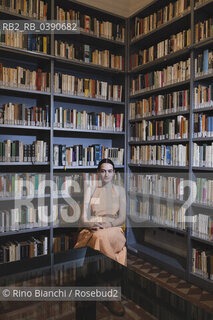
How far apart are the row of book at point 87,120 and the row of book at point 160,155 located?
42 cm

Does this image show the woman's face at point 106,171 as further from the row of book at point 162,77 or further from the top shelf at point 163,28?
the top shelf at point 163,28

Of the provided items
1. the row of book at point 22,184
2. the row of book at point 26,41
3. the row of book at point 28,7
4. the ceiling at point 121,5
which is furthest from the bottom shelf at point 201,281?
the ceiling at point 121,5

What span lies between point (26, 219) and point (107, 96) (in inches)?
72.7

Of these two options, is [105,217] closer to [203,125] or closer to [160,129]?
[160,129]

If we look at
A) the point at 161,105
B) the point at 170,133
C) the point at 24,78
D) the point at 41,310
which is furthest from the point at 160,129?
the point at 41,310

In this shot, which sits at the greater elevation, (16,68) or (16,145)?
(16,68)

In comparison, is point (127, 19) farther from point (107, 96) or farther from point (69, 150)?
point (69, 150)

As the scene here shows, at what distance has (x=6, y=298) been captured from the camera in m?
1.34

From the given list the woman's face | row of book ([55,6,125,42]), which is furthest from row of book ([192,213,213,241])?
row of book ([55,6,125,42])

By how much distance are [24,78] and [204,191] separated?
89.3 inches

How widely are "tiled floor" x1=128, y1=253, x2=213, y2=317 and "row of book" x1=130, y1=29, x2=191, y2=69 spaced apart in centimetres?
246

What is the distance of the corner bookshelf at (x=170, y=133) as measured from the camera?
110 inches

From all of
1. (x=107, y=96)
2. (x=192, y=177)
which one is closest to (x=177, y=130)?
(x=192, y=177)

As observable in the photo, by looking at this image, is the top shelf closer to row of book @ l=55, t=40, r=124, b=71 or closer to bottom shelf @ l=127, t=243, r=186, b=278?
row of book @ l=55, t=40, r=124, b=71
